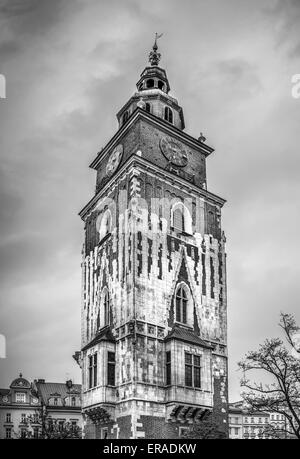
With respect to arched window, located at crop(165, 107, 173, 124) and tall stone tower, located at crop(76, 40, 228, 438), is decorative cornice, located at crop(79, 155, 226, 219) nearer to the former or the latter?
tall stone tower, located at crop(76, 40, 228, 438)

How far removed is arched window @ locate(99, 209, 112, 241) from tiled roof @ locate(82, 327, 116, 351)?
784 cm

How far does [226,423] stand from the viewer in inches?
1593

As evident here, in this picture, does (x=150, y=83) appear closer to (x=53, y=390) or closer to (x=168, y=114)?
(x=168, y=114)

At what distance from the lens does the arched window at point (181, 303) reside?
133 ft

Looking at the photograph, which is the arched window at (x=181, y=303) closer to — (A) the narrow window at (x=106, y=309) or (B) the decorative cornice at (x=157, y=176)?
(A) the narrow window at (x=106, y=309)

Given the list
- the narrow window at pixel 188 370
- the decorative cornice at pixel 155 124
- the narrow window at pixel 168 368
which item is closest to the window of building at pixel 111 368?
the narrow window at pixel 168 368

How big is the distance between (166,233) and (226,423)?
1406 cm

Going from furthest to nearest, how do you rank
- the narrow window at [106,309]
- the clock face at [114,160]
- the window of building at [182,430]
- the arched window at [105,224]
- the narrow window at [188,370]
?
the clock face at [114,160] < the arched window at [105,224] < the narrow window at [106,309] < the narrow window at [188,370] < the window of building at [182,430]

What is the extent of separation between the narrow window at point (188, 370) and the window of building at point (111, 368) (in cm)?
483

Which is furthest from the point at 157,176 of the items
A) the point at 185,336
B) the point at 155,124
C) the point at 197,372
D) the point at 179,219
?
the point at 197,372

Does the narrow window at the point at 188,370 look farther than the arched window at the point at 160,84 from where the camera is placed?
No

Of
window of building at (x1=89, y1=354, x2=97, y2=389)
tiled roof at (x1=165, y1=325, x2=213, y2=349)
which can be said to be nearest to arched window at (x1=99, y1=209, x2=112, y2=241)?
window of building at (x1=89, y1=354, x2=97, y2=389)
